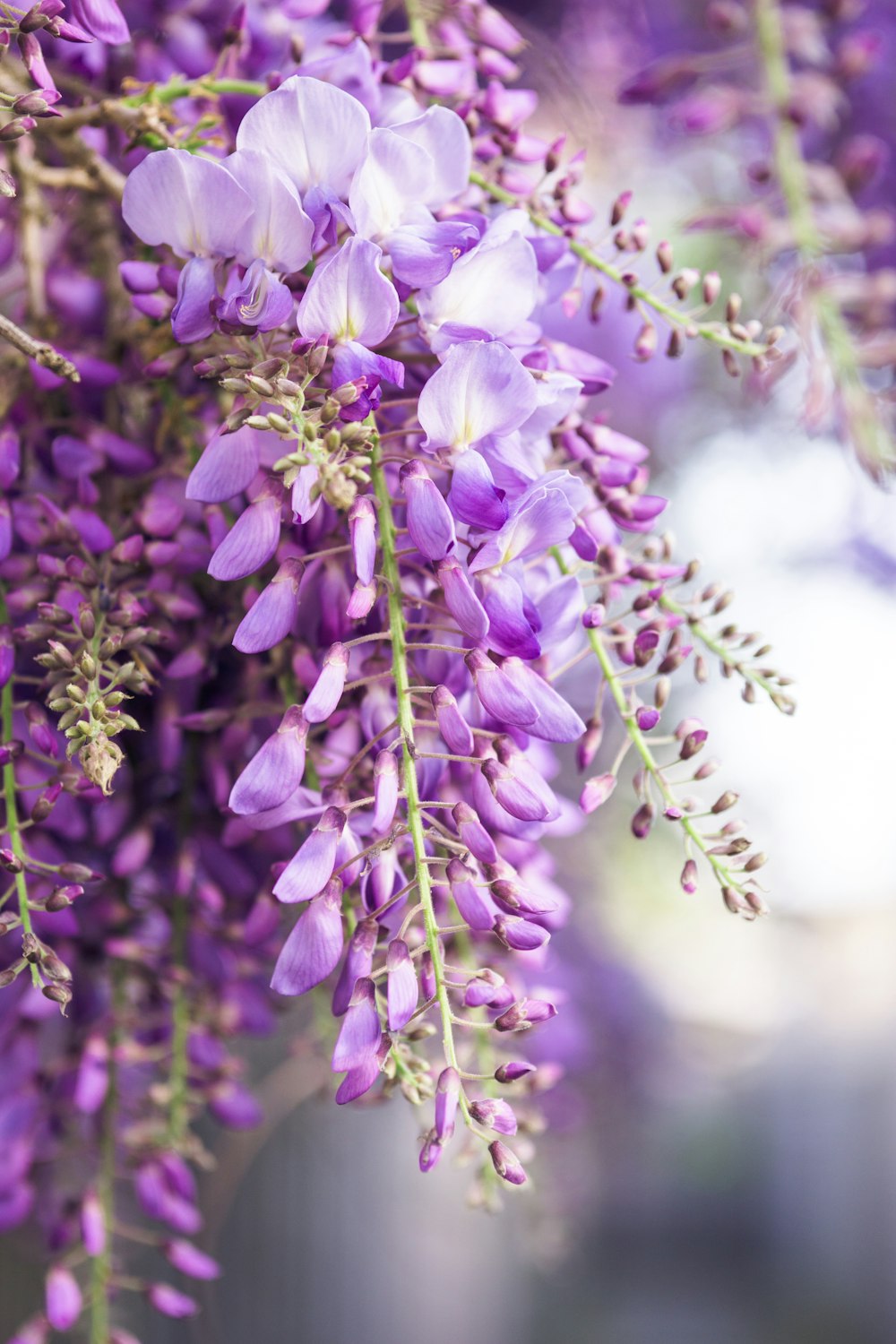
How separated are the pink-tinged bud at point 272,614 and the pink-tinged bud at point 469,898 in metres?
0.06

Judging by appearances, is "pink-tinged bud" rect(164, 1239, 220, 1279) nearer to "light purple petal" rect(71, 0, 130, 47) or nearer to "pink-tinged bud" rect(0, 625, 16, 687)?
"pink-tinged bud" rect(0, 625, 16, 687)

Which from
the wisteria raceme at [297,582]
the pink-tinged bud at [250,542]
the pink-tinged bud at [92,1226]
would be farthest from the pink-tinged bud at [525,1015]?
the pink-tinged bud at [92,1226]

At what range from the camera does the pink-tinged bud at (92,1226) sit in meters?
0.36

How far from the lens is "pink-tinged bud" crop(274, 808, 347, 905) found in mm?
223

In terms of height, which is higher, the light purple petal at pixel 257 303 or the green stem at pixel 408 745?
the light purple petal at pixel 257 303

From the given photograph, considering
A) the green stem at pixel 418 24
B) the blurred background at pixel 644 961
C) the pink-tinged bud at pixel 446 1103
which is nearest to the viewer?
the pink-tinged bud at pixel 446 1103

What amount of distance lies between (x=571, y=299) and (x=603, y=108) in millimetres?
498

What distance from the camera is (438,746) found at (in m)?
0.27

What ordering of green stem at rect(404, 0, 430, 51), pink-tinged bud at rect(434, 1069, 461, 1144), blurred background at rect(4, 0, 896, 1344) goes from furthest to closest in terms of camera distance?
blurred background at rect(4, 0, 896, 1344)
green stem at rect(404, 0, 430, 51)
pink-tinged bud at rect(434, 1069, 461, 1144)

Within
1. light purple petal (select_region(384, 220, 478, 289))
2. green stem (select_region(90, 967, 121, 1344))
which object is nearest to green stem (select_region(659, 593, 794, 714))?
light purple petal (select_region(384, 220, 478, 289))

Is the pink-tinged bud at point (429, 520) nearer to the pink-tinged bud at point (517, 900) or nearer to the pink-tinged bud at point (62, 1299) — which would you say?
the pink-tinged bud at point (517, 900)

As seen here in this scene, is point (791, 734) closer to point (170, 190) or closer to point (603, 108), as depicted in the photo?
point (603, 108)

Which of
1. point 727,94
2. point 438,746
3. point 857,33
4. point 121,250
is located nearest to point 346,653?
point 438,746

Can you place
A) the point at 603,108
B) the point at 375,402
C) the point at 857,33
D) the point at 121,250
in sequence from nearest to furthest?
the point at 375,402 → the point at 121,250 → the point at 857,33 → the point at 603,108
